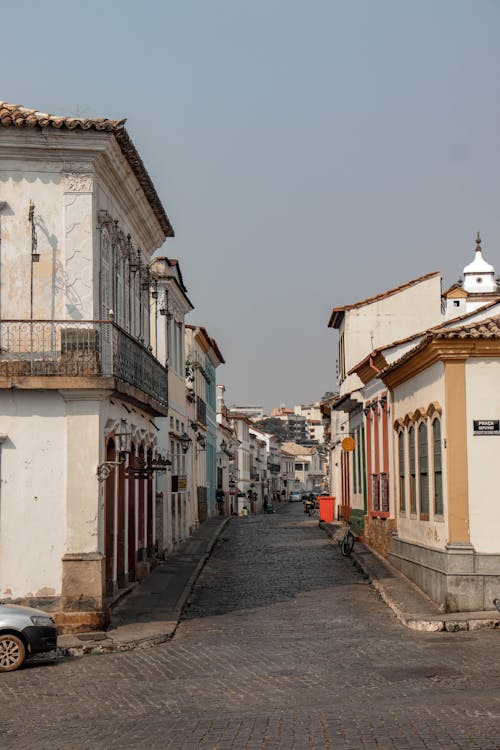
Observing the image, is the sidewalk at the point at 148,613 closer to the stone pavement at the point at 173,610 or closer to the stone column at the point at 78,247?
the stone pavement at the point at 173,610

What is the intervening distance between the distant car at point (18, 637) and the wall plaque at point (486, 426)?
7.99 meters

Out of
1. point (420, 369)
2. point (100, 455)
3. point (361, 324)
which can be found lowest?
point (100, 455)

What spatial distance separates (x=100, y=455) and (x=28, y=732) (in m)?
7.28

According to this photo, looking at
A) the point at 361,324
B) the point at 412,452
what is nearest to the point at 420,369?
the point at 412,452

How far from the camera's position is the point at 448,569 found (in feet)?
58.8

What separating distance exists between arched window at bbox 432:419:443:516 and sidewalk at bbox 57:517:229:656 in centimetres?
490

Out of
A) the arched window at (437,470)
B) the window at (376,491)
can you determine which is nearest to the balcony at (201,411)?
the window at (376,491)

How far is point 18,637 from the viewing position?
14016mm

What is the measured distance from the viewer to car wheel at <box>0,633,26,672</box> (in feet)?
45.8

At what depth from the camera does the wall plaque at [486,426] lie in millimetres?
18219

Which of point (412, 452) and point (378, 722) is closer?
point (378, 722)

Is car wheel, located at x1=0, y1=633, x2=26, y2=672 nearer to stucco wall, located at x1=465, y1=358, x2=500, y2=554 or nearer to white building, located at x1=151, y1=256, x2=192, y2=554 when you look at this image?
stucco wall, located at x1=465, y1=358, x2=500, y2=554

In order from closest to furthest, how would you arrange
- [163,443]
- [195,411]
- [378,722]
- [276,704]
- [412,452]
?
[378,722], [276,704], [412,452], [163,443], [195,411]

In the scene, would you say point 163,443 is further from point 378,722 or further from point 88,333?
point 378,722
